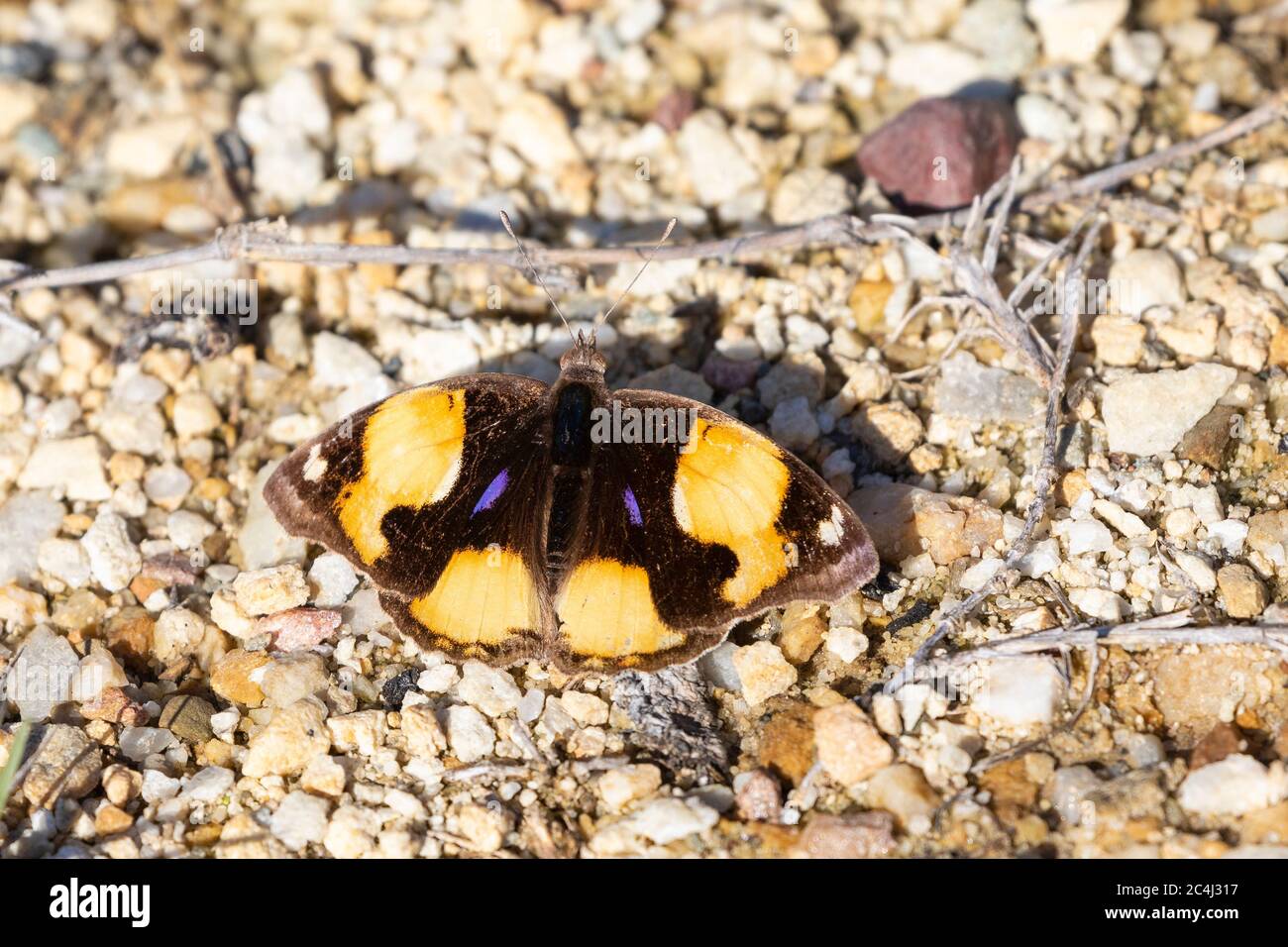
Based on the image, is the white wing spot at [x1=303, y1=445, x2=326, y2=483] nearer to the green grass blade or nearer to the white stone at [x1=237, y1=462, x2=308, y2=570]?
the white stone at [x1=237, y1=462, x2=308, y2=570]

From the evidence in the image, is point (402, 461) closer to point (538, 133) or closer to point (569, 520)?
point (569, 520)

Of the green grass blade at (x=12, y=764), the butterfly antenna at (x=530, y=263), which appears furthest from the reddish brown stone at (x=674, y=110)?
the green grass blade at (x=12, y=764)

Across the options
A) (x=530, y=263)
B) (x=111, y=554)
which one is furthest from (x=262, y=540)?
(x=530, y=263)

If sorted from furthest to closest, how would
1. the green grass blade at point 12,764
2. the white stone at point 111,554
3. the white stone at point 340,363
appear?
1. the white stone at point 340,363
2. the white stone at point 111,554
3. the green grass blade at point 12,764

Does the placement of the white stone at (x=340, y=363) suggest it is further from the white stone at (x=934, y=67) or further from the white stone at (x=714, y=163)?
the white stone at (x=934, y=67)

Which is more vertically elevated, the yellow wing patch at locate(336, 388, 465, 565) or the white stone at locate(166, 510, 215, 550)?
the yellow wing patch at locate(336, 388, 465, 565)

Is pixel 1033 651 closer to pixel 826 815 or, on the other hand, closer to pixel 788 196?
pixel 826 815

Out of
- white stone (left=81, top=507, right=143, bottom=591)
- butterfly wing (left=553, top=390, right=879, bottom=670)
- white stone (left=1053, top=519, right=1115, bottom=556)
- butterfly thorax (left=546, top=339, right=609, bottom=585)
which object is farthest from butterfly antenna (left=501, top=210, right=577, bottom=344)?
white stone (left=1053, top=519, right=1115, bottom=556)
